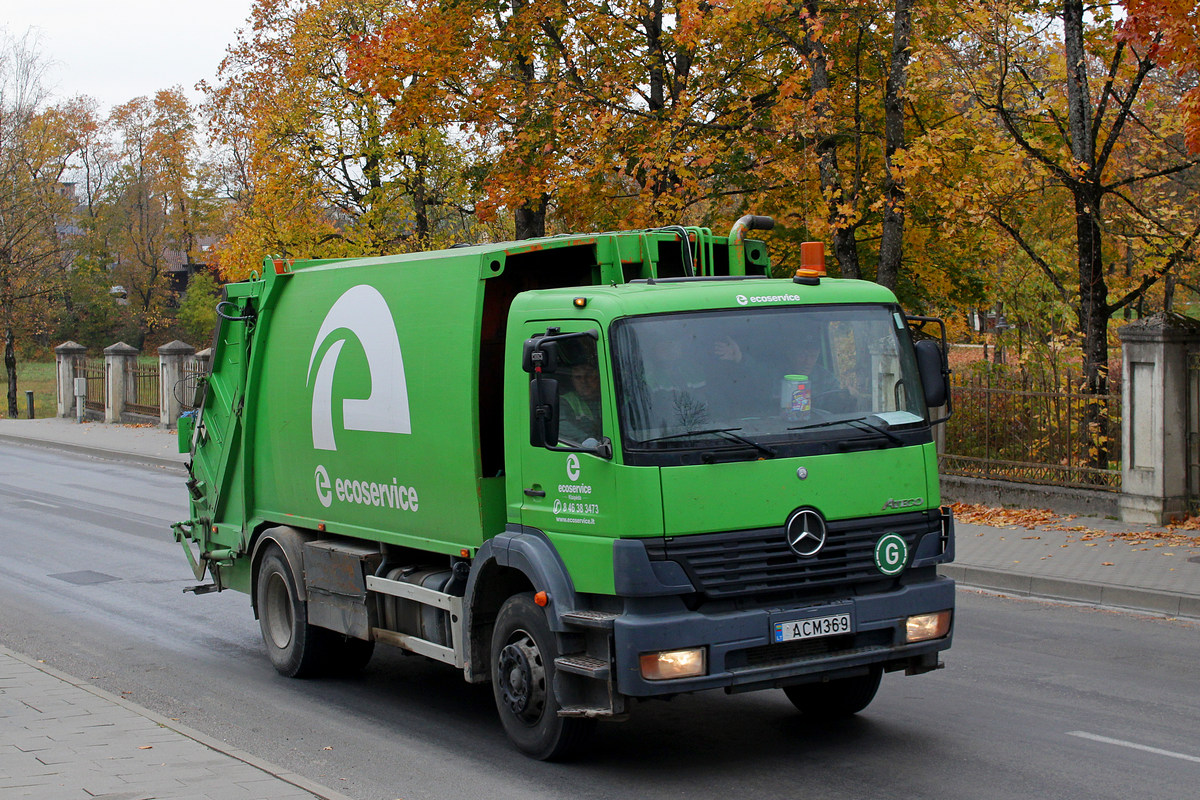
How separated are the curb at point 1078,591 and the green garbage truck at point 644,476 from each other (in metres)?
4.84

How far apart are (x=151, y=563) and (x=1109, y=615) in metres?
10.0

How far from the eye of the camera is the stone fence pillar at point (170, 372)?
34781mm

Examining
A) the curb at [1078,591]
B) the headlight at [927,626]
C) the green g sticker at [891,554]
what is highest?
the green g sticker at [891,554]

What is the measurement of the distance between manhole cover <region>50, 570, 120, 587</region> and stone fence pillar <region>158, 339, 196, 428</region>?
21.6 metres

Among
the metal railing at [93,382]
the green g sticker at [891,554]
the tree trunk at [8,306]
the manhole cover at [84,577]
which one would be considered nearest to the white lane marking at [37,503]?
the manhole cover at [84,577]

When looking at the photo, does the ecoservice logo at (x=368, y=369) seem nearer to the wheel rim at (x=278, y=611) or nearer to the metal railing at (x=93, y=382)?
the wheel rim at (x=278, y=611)

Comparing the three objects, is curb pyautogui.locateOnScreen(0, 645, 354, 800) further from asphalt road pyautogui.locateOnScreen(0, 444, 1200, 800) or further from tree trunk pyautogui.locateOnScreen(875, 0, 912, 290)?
tree trunk pyautogui.locateOnScreen(875, 0, 912, 290)

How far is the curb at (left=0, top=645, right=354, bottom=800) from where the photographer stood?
232 inches

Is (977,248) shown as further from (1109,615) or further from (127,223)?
(127,223)

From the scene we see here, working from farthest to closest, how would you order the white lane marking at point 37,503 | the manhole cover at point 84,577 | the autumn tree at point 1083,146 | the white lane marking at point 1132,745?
the white lane marking at point 37,503 < the autumn tree at point 1083,146 < the manhole cover at point 84,577 < the white lane marking at point 1132,745

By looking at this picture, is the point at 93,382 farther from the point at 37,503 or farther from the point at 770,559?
the point at 770,559

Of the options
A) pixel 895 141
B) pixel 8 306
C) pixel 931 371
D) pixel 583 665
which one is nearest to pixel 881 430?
pixel 931 371

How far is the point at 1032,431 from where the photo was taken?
15.8 meters

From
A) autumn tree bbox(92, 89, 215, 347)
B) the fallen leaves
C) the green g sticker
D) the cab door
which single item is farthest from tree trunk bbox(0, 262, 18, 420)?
the green g sticker
